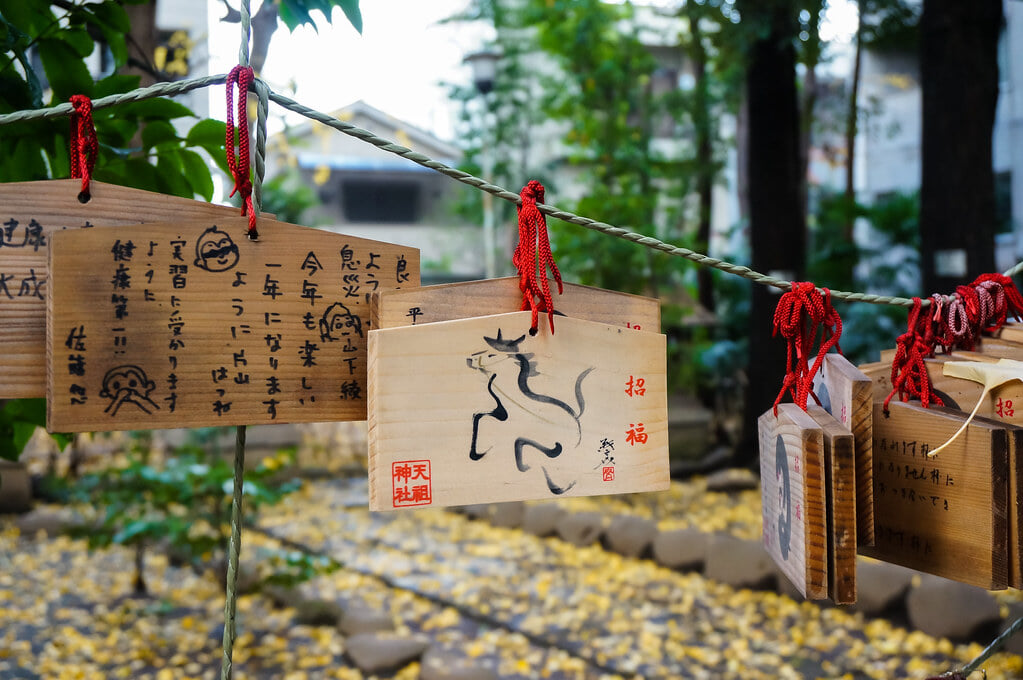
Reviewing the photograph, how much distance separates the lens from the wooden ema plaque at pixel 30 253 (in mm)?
1010

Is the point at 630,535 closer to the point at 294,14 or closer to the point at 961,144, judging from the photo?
the point at 961,144

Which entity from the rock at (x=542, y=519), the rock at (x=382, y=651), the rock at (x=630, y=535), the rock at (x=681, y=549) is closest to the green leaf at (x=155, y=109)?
the rock at (x=382, y=651)

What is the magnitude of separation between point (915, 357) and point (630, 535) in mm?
4072

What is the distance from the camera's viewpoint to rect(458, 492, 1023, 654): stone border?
3.65 metres

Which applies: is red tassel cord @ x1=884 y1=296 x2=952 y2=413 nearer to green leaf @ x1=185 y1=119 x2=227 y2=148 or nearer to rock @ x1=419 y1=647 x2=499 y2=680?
green leaf @ x1=185 y1=119 x2=227 y2=148

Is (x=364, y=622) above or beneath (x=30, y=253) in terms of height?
beneath

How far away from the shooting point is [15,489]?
6074mm

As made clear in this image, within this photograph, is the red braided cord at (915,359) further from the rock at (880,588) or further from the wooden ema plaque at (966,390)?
the rock at (880,588)

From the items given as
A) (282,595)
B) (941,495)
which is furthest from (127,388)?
(282,595)

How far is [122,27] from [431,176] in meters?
9.25

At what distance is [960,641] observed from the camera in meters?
3.63

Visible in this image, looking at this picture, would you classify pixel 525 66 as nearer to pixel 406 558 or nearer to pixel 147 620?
pixel 406 558

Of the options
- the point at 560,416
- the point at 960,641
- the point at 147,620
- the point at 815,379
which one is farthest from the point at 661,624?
the point at 560,416

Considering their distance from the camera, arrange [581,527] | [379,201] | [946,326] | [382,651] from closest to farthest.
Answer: [946,326]
[382,651]
[581,527]
[379,201]
